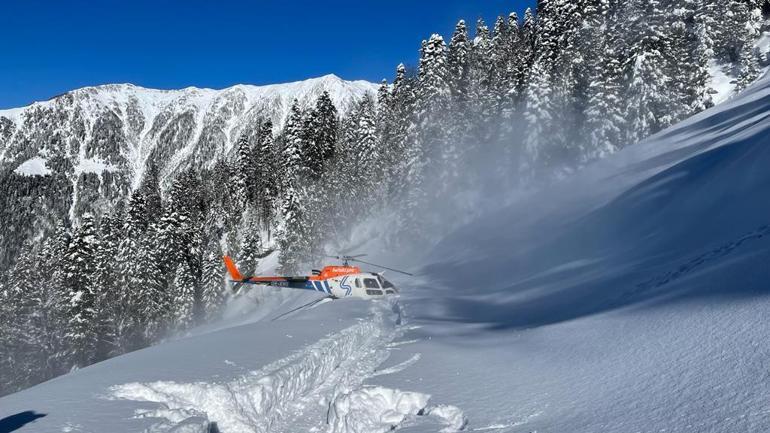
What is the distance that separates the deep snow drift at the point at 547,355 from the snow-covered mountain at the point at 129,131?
6274 inches

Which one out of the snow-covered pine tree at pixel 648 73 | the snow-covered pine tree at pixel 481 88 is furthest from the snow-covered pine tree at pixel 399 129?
the snow-covered pine tree at pixel 648 73

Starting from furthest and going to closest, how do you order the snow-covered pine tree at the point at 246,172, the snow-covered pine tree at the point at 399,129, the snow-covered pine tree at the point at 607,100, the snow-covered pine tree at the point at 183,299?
the snow-covered pine tree at the point at 246,172
the snow-covered pine tree at the point at 183,299
the snow-covered pine tree at the point at 399,129
the snow-covered pine tree at the point at 607,100

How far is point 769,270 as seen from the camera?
818cm

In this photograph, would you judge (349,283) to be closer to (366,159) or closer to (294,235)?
(294,235)

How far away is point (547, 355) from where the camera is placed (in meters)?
9.48

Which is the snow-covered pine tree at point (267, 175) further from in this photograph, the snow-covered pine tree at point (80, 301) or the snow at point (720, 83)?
the snow at point (720, 83)

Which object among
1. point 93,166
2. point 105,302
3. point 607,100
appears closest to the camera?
point 607,100

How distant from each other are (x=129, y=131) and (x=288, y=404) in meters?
215

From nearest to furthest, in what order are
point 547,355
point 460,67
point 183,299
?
point 547,355 < point 183,299 < point 460,67

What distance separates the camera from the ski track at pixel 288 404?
7.93 metres

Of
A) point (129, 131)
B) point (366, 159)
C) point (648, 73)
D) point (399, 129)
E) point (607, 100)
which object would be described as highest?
point (129, 131)

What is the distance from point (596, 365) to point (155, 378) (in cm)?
722

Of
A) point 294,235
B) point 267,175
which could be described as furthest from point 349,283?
point 267,175

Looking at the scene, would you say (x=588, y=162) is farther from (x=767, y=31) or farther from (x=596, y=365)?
(x=596, y=365)
